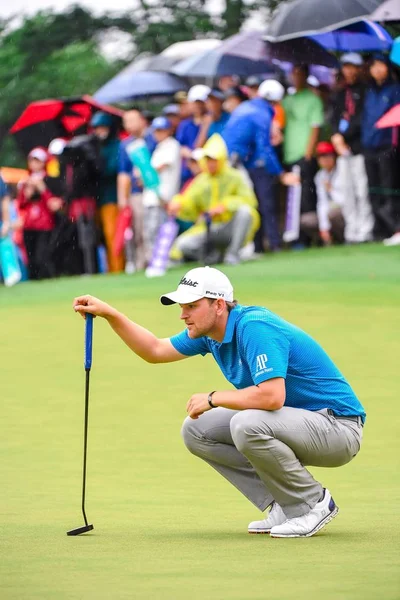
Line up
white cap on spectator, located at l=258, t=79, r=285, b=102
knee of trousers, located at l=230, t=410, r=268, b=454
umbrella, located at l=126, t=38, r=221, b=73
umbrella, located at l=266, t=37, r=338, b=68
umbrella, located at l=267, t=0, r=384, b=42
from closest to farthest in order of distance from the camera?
knee of trousers, located at l=230, t=410, r=268, b=454 < white cap on spectator, located at l=258, t=79, r=285, b=102 < umbrella, located at l=267, t=0, r=384, b=42 < umbrella, located at l=266, t=37, r=338, b=68 < umbrella, located at l=126, t=38, r=221, b=73

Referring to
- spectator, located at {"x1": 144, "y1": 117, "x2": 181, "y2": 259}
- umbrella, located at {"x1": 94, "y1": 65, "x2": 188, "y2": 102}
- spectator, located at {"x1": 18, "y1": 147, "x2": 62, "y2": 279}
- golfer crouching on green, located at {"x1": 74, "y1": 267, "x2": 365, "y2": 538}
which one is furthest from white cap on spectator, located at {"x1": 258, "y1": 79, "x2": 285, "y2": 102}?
golfer crouching on green, located at {"x1": 74, "y1": 267, "x2": 365, "y2": 538}

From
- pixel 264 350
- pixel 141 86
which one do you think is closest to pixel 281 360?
pixel 264 350

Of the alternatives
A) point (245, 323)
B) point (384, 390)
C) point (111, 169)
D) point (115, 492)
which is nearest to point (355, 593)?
point (245, 323)

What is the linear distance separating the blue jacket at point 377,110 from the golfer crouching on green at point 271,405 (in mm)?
11446

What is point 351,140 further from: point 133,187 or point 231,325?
point 231,325

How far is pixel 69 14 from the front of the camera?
40438 millimetres

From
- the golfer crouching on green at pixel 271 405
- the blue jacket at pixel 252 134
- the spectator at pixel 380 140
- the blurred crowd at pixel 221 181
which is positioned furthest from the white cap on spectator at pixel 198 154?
the golfer crouching on green at pixel 271 405

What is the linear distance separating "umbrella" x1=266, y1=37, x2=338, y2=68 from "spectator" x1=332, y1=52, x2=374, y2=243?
705 mm

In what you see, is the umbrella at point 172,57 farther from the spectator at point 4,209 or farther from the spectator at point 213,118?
the spectator at point 213,118

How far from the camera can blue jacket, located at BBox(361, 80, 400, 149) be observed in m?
18.0

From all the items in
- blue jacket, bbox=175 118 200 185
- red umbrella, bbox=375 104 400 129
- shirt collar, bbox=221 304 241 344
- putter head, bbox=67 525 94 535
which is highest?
shirt collar, bbox=221 304 241 344

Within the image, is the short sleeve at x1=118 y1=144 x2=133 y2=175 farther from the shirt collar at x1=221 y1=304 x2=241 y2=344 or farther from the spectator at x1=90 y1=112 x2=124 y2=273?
the shirt collar at x1=221 y1=304 x2=241 y2=344

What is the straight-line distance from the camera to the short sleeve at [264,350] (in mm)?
6496

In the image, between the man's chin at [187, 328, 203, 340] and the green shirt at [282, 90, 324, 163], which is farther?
the green shirt at [282, 90, 324, 163]
